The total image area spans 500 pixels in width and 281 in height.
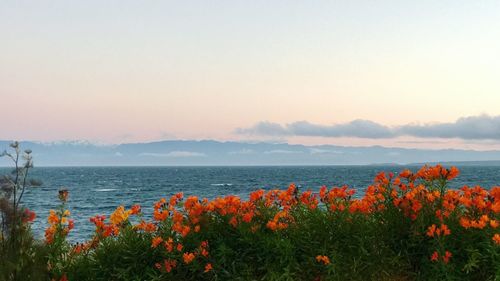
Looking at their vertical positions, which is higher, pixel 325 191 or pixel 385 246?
pixel 325 191

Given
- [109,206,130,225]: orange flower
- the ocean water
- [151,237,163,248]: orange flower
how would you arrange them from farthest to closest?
the ocean water < [109,206,130,225]: orange flower < [151,237,163,248]: orange flower

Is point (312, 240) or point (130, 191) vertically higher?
point (312, 240)

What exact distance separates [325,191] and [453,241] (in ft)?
6.19

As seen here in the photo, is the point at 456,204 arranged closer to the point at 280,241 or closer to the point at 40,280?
the point at 280,241

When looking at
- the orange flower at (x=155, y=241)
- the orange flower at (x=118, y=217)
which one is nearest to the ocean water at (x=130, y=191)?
the orange flower at (x=118, y=217)

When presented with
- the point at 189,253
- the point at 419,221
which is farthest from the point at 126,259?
the point at 419,221

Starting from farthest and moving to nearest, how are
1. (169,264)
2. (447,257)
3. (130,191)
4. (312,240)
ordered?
(130,191)
(312,240)
(169,264)
(447,257)

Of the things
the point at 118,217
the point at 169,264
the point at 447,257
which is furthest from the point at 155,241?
the point at 447,257

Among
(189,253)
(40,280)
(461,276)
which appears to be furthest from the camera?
(189,253)

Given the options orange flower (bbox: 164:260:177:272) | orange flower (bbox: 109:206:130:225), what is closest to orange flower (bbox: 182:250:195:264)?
orange flower (bbox: 164:260:177:272)

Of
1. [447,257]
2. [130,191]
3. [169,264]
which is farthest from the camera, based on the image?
[130,191]

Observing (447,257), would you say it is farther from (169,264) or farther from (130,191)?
(130,191)

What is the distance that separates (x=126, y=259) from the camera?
7.03 metres

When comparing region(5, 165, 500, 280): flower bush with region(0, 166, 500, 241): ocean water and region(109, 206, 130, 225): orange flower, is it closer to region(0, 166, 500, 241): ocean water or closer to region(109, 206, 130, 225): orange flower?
region(109, 206, 130, 225): orange flower
